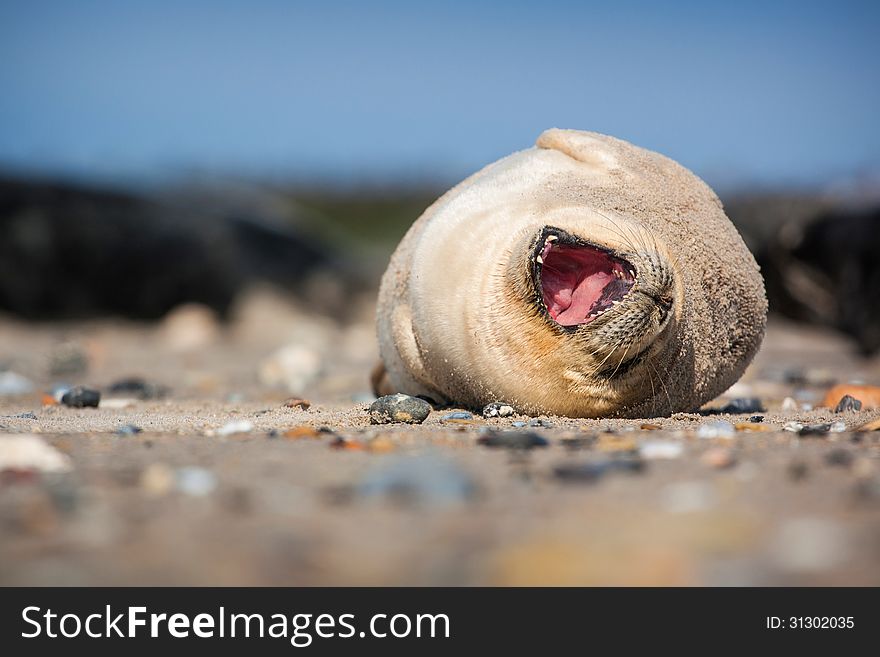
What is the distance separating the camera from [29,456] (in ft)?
10.1

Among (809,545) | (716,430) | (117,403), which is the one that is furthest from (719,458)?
(117,403)

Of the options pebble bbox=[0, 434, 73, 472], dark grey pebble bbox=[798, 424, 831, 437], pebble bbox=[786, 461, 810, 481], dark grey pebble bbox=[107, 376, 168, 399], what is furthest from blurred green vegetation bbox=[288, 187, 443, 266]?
pebble bbox=[786, 461, 810, 481]

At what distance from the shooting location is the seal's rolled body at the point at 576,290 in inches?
156

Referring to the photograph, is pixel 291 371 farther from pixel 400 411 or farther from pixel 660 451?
pixel 660 451

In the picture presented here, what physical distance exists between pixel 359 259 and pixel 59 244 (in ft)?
12.9

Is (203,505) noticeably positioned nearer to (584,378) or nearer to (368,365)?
(584,378)

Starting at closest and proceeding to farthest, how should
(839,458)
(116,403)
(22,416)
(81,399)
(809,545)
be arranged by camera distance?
(809,545) < (839,458) < (22,416) < (81,399) < (116,403)

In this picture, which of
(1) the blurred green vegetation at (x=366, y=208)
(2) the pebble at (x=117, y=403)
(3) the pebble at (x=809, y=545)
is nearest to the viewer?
(3) the pebble at (x=809, y=545)

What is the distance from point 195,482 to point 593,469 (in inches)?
43.4

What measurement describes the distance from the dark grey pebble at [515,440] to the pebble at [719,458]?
0.52m

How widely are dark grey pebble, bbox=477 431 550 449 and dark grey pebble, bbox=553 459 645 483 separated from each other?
0.32 m

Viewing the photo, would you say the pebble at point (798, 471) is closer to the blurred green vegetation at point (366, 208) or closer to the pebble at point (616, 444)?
the pebble at point (616, 444)

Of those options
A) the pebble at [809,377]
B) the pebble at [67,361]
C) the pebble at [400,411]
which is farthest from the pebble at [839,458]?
the pebble at [67,361]
